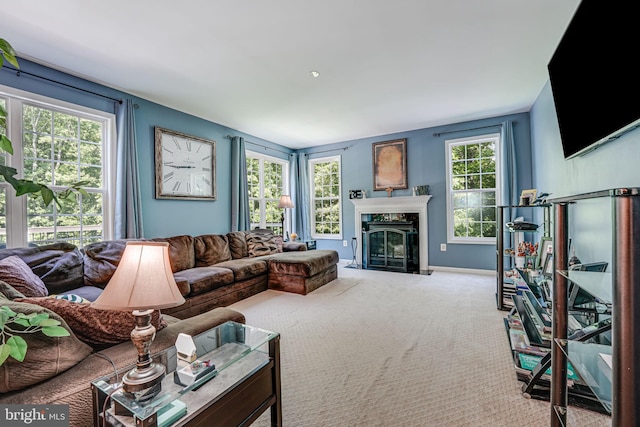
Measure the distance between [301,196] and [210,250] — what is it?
2788 millimetres

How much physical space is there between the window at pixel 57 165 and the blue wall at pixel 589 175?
4.22 metres

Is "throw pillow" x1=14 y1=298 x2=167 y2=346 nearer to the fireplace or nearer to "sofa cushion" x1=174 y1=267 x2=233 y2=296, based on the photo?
"sofa cushion" x1=174 y1=267 x2=233 y2=296

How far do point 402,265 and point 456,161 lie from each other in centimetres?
Answer: 209

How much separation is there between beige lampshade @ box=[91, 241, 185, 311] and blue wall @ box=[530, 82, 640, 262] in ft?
7.72

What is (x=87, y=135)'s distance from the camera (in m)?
3.20

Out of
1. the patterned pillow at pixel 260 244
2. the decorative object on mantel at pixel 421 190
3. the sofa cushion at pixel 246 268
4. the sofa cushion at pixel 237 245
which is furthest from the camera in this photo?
the decorative object on mantel at pixel 421 190

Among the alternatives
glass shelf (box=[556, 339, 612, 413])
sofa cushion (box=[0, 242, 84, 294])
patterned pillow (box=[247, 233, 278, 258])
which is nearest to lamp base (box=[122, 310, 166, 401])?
glass shelf (box=[556, 339, 612, 413])

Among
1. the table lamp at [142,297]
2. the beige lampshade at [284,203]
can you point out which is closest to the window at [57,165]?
the table lamp at [142,297]

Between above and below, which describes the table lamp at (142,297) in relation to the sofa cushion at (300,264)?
above

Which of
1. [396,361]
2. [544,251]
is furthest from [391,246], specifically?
[396,361]

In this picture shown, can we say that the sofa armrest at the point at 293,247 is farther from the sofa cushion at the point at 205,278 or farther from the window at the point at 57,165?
the window at the point at 57,165

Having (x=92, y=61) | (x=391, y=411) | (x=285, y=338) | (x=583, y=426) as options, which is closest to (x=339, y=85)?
(x=92, y=61)

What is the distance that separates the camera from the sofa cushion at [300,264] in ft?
12.3

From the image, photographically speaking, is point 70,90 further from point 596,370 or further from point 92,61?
point 596,370
